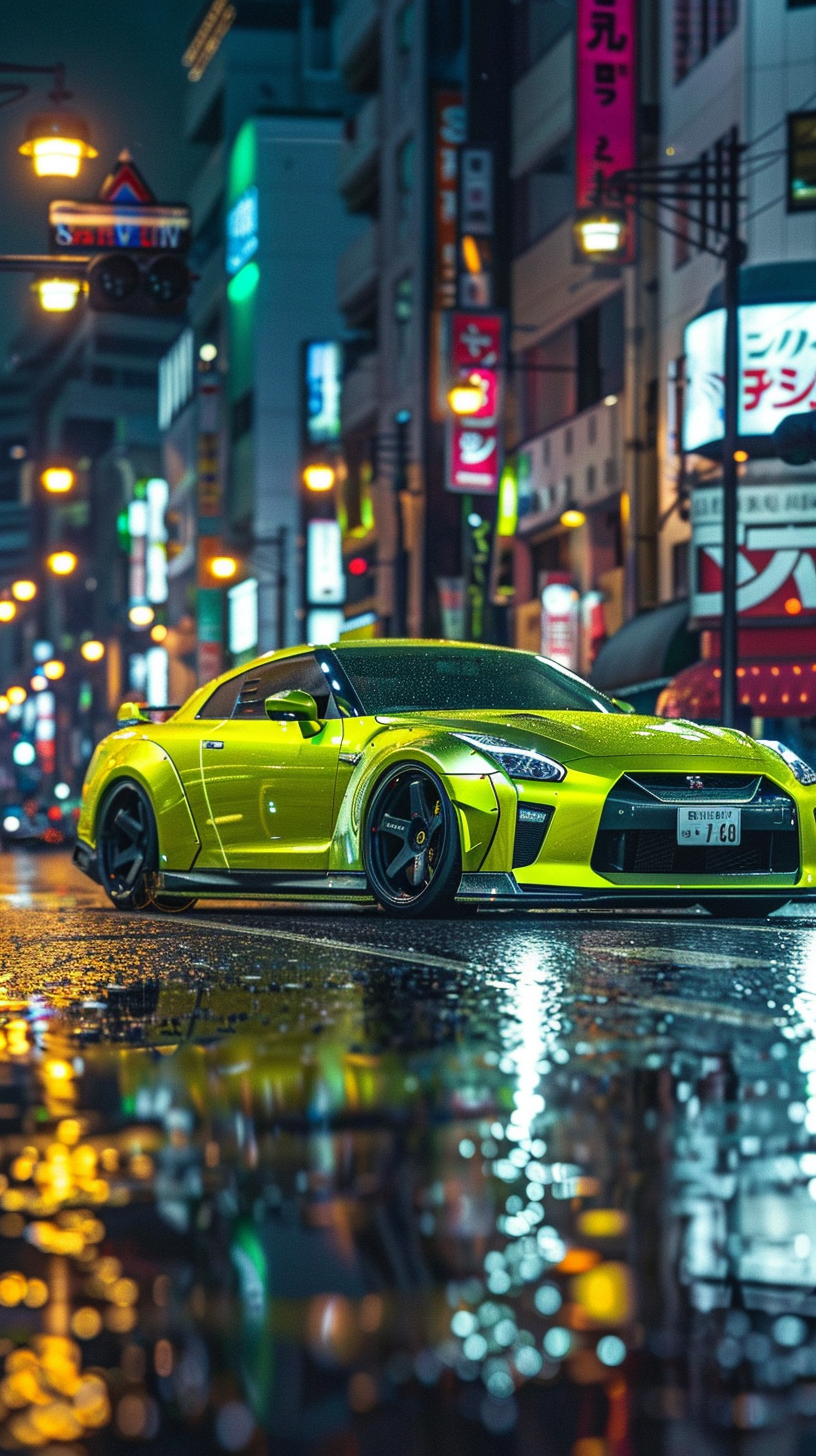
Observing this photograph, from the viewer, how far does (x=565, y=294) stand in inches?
1711

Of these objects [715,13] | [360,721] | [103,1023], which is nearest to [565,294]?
[715,13]

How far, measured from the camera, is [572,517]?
1624 inches

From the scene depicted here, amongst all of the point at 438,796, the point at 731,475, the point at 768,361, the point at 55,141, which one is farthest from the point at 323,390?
the point at 438,796

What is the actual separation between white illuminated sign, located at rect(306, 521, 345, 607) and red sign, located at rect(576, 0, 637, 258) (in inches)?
1461

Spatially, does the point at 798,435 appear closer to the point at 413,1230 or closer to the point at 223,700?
the point at 223,700

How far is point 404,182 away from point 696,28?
75.0 ft

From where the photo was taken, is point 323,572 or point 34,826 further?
point 323,572

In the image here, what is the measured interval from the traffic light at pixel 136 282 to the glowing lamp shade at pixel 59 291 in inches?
76.8

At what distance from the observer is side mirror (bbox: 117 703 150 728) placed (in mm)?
13133

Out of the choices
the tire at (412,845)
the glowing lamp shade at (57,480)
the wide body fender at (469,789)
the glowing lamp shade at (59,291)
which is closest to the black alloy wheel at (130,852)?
the tire at (412,845)

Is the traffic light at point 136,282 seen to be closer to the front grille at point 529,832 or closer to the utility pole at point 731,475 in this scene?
the front grille at point 529,832

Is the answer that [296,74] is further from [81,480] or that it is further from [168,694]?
[81,480]

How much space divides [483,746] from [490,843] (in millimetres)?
450

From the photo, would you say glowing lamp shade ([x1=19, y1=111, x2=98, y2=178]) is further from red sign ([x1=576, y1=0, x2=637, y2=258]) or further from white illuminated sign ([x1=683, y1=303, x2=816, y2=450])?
red sign ([x1=576, y1=0, x2=637, y2=258])
